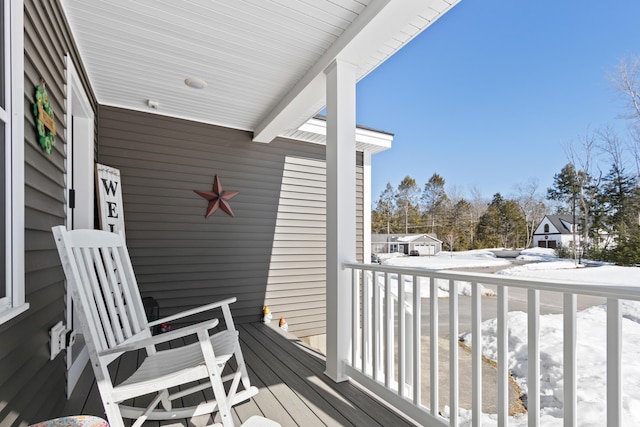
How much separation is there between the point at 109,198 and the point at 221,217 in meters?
1.25

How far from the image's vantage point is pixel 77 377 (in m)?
2.33

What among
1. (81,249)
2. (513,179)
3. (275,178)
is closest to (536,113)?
(513,179)

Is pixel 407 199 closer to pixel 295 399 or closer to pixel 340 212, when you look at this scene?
pixel 340 212

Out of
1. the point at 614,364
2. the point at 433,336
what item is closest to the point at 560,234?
the point at 433,336

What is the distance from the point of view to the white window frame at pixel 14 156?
1240 mm

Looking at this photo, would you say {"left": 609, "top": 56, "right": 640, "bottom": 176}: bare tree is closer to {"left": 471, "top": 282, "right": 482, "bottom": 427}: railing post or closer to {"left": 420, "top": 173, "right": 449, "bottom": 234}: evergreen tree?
{"left": 420, "top": 173, "right": 449, "bottom": 234}: evergreen tree

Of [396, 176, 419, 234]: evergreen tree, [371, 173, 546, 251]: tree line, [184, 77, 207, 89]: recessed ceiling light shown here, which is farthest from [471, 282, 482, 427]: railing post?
[184, 77, 207, 89]: recessed ceiling light

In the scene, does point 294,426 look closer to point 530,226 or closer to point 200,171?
point 530,226

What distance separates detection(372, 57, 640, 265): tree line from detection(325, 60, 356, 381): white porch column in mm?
1113

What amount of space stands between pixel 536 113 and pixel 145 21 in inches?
191

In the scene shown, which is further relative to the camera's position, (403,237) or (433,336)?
(403,237)

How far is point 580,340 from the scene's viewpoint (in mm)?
1714

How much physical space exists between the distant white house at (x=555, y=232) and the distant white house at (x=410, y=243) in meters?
0.83

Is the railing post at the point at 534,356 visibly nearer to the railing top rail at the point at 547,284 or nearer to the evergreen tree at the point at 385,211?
the railing top rail at the point at 547,284
